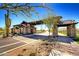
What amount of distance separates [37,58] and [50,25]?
48cm

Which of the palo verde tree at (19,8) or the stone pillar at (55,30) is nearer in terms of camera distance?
the palo verde tree at (19,8)

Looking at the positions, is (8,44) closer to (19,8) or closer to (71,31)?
(19,8)

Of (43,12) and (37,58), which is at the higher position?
(43,12)

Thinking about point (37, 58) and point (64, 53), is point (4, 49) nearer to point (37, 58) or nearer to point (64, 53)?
point (37, 58)

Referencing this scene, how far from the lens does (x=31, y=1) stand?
2871 millimetres

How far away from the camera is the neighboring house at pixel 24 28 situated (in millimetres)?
2959

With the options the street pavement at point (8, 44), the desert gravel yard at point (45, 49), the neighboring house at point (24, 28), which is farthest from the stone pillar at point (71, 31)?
the street pavement at point (8, 44)

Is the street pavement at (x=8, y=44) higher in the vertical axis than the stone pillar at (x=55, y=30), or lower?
lower

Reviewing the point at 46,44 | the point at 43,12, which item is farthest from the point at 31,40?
the point at 43,12

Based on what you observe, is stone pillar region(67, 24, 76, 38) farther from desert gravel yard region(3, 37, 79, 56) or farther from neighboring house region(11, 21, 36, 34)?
neighboring house region(11, 21, 36, 34)

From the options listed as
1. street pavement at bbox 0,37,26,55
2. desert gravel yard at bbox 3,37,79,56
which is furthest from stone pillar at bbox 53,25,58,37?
street pavement at bbox 0,37,26,55

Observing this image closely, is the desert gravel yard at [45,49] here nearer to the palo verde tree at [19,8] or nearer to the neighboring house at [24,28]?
the neighboring house at [24,28]

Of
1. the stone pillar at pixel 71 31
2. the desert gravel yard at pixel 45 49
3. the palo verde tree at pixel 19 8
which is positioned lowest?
the desert gravel yard at pixel 45 49

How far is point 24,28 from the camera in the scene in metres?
3.03
